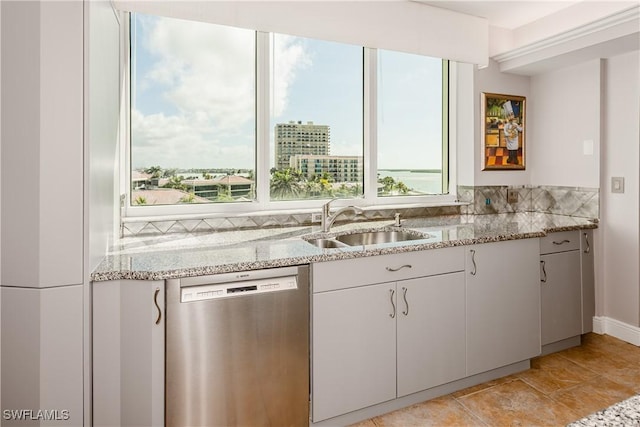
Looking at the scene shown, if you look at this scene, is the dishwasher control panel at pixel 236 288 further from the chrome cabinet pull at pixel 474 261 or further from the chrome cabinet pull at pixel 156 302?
the chrome cabinet pull at pixel 474 261

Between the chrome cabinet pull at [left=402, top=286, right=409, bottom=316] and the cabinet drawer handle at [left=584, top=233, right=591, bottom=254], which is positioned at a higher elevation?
the cabinet drawer handle at [left=584, top=233, right=591, bottom=254]

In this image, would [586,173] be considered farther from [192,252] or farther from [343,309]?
[192,252]

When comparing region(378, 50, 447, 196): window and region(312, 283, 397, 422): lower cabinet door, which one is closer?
region(312, 283, 397, 422): lower cabinet door

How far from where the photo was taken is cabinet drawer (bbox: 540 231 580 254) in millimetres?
2764

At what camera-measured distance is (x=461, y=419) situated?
212cm

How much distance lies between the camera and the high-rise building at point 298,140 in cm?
281

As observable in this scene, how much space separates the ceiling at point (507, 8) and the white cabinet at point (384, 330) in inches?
74.1

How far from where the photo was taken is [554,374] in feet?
8.48

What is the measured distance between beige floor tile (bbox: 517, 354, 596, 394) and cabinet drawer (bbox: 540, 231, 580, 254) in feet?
2.46

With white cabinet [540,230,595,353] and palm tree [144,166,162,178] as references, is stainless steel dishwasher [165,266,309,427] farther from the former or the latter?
white cabinet [540,230,595,353]

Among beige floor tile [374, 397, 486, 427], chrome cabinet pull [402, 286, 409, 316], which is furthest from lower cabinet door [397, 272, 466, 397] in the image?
beige floor tile [374, 397, 486, 427]

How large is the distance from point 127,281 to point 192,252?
369 mm

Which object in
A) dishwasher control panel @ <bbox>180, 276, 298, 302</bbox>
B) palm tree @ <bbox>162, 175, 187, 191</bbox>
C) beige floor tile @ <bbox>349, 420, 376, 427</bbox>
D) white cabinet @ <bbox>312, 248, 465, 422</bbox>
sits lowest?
beige floor tile @ <bbox>349, 420, 376, 427</bbox>

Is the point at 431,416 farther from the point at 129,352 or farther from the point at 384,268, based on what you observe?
the point at 129,352
